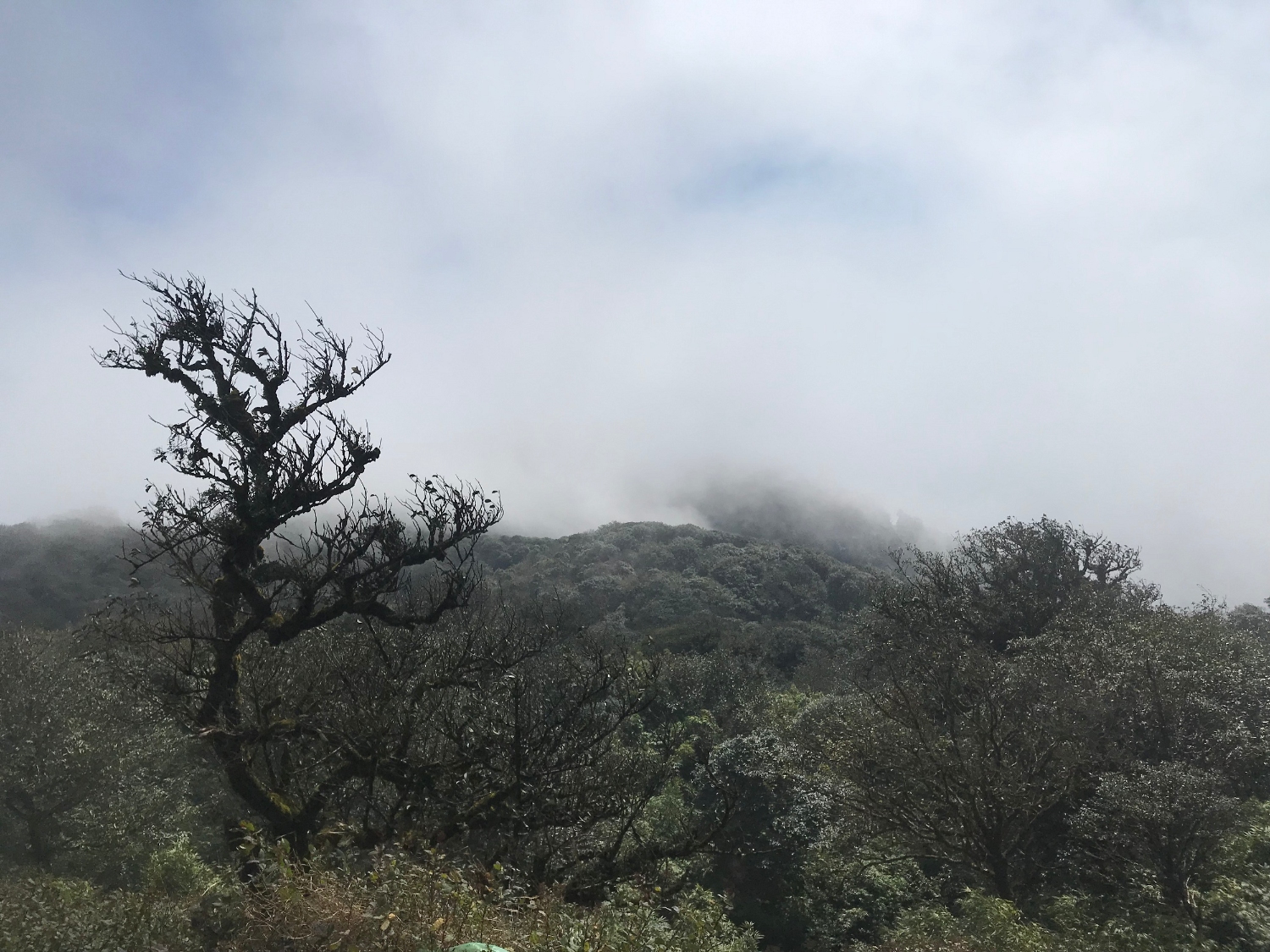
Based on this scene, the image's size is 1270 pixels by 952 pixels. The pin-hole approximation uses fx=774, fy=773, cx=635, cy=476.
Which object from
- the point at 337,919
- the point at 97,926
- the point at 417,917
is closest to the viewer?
the point at 337,919

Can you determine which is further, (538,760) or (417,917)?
(538,760)

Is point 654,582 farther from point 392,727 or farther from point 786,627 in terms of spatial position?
point 392,727

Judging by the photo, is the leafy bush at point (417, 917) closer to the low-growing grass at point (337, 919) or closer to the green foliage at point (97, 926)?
the low-growing grass at point (337, 919)

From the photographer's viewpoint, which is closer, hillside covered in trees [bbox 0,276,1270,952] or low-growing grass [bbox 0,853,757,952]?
low-growing grass [bbox 0,853,757,952]

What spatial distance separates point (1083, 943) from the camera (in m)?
10.4

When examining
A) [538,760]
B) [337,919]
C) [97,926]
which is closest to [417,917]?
[337,919]

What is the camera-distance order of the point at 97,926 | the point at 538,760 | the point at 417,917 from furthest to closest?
the point at 538,760, the point at 97,926, the point at 417,917

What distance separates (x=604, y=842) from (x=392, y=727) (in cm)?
516

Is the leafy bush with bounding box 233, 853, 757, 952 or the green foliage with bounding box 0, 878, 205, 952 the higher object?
the leafy bush with bounding box 233, 853, 757, 952

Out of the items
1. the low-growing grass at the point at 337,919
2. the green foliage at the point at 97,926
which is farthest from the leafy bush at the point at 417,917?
the green foliage at the point at 97,926

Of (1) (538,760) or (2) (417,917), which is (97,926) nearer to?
(2) (417,917)

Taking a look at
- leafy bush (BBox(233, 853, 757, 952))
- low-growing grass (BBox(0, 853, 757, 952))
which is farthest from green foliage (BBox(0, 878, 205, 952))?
leafy bush (BBox(233, 853, 757, 952))

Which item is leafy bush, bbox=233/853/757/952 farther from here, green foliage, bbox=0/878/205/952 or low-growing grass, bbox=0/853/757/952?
green foliage, bbox=0/878/205/952

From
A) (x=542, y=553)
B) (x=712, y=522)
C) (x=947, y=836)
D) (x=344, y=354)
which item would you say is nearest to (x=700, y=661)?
(x=947, y=836)
